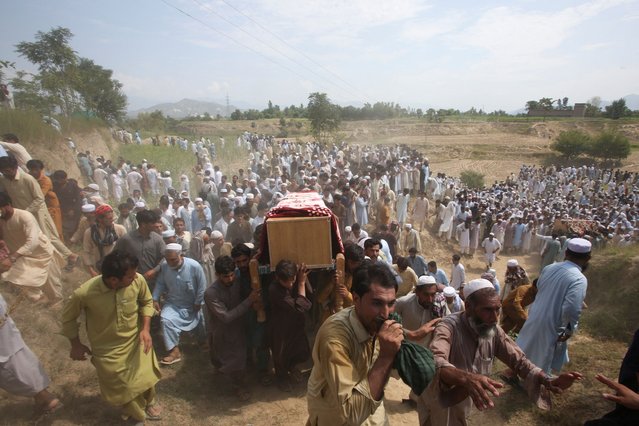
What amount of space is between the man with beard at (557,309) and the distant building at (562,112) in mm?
72722

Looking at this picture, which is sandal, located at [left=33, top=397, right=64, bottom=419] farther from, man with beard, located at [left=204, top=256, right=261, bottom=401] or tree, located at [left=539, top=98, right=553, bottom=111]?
tree, located at [left=539, top=98, right=553, bottom=111]

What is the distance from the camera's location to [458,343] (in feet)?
8.95

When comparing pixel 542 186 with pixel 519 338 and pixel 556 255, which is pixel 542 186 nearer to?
pixel 556 255

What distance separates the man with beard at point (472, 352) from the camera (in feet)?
8.02

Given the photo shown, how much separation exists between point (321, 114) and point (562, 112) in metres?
53.5

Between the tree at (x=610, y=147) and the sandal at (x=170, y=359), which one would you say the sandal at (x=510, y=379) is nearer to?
the sandal at (x=170, y=359)

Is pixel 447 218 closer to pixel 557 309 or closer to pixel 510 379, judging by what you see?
pixel 510 379

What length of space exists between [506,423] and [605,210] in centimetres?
1747

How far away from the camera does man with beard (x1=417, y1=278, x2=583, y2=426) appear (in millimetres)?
2445

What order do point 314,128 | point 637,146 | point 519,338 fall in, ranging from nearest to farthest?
point 519,338, point 314,128, point 637,146

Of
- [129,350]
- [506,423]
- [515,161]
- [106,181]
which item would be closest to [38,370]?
[129,350]

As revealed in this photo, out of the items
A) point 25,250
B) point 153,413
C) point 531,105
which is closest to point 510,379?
point 153,413

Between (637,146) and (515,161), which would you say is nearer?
(515,161)

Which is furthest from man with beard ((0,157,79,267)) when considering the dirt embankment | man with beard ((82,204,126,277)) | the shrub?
the shrub
